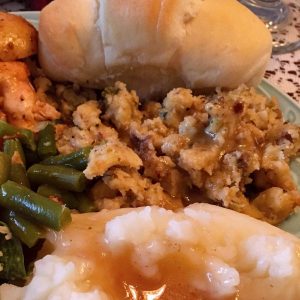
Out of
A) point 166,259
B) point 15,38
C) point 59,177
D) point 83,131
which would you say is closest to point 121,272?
point 166,259

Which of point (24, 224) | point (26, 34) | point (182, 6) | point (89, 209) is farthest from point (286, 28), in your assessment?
point (24, 224)

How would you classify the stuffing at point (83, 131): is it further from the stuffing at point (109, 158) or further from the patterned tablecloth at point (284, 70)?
the patterned tablecloth at point (284, 70)

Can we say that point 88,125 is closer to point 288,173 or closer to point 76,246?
point 76,246

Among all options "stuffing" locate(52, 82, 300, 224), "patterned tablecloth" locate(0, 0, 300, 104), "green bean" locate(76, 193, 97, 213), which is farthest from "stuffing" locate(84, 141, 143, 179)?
"patterned tablecloth" locate(0, 0, 300, 104)

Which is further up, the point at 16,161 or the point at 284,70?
the point at 16,161

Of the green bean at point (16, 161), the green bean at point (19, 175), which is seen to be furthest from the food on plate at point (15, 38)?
the green bean at point (19, 175)

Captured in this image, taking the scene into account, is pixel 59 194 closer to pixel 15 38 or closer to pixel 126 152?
pixel 126 152

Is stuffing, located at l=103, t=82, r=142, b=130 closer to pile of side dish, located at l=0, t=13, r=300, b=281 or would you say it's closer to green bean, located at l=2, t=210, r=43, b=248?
pile of side dish, located at l=0, t=13, r=300, b=281
